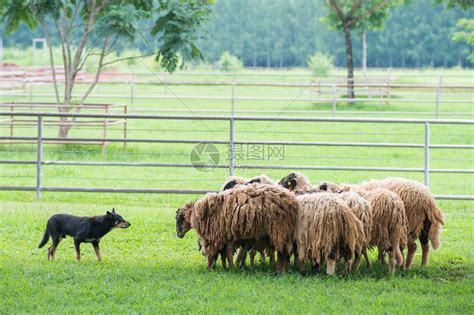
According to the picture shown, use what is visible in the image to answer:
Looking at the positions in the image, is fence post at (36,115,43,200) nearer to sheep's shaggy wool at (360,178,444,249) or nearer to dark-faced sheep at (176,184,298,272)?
dark-faced sheep at (176,184,298,272)

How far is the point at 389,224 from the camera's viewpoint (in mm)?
7719

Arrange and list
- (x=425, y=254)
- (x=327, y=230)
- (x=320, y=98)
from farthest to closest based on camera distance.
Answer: (x=320, y=98) → (x=425, y=254) → (x=327, y=230)

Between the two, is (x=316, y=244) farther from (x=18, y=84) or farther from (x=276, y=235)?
(x=18, y=84)

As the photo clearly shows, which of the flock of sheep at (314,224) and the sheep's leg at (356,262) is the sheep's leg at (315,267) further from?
the sheep's leg at (356,262)

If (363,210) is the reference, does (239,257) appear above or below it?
below

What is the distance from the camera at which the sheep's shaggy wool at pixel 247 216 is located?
7.53 m

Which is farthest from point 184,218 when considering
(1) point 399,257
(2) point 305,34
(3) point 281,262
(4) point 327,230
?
(2) point 305,34

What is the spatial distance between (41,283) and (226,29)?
2211 inches

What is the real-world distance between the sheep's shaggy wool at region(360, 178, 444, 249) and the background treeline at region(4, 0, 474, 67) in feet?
169

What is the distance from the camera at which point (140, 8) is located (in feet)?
59.2

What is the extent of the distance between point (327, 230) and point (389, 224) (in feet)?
2.57

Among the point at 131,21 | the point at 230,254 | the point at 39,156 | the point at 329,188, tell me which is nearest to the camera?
the point at 230,254

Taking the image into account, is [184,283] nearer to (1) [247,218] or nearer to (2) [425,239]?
(1) [247,218]

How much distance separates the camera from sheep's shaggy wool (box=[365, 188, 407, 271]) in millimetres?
7691
